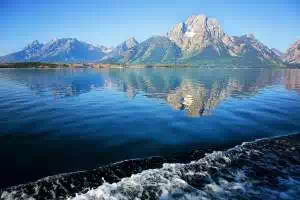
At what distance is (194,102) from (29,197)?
42.6 metres

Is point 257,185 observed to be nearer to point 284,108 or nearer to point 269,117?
point 269,117

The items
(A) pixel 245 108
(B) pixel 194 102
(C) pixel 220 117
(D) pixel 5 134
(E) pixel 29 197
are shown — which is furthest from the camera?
(B) pixel 194 102

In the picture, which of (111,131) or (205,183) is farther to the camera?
(111,131)

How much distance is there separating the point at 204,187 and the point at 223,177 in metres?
2.38

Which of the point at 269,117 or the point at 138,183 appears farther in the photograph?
the point at 269,117

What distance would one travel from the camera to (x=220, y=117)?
3822 cm

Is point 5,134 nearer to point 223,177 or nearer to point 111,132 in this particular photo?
point 111,132

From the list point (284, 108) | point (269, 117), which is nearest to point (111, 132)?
point (269, 117)

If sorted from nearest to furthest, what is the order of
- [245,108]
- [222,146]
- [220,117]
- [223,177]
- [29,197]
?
[29,197] < [223,177] < [222,146] < [220,117] < [245,108]

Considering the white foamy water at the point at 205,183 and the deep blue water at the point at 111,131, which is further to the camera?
the deep blue water at the point at 111,131

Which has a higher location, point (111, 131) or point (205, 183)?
point (111, 131)

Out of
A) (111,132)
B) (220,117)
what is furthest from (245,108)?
(111,132)

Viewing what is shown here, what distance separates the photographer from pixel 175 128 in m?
31.8

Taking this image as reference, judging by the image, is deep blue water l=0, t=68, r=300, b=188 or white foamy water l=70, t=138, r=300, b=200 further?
deep blue water l=0, t=68, r=300, b=188
